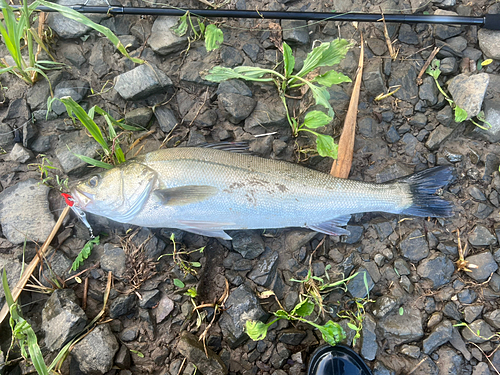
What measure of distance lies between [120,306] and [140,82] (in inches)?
86.2

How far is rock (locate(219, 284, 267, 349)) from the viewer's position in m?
2.87

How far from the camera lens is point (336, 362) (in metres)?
2.78

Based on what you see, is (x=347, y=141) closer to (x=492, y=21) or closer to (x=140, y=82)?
(x=492, y=21)

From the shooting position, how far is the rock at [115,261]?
9.79 feet

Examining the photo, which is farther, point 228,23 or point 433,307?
point 228,23

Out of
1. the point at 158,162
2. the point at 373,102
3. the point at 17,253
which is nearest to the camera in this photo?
the point at 158,162

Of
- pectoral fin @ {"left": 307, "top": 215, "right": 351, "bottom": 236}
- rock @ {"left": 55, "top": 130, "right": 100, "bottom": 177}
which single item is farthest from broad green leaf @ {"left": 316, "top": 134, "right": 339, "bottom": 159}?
rock @ {"left": 55, "top": 130, "right": 100, "bottom": 177}

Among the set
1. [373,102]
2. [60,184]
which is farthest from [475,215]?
[60,184]

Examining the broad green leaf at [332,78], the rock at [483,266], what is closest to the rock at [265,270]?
the broad green leaf at [332,78]

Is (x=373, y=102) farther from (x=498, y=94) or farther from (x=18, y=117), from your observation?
(x=18, y=117)

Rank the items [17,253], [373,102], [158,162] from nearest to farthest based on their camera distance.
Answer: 1. [158,162]
2. [17,253]
3. [373,102]

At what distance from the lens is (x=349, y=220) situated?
10.3ft

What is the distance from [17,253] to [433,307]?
4123 millimetres

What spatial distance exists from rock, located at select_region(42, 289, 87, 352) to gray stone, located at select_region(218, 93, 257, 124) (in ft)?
7.66
